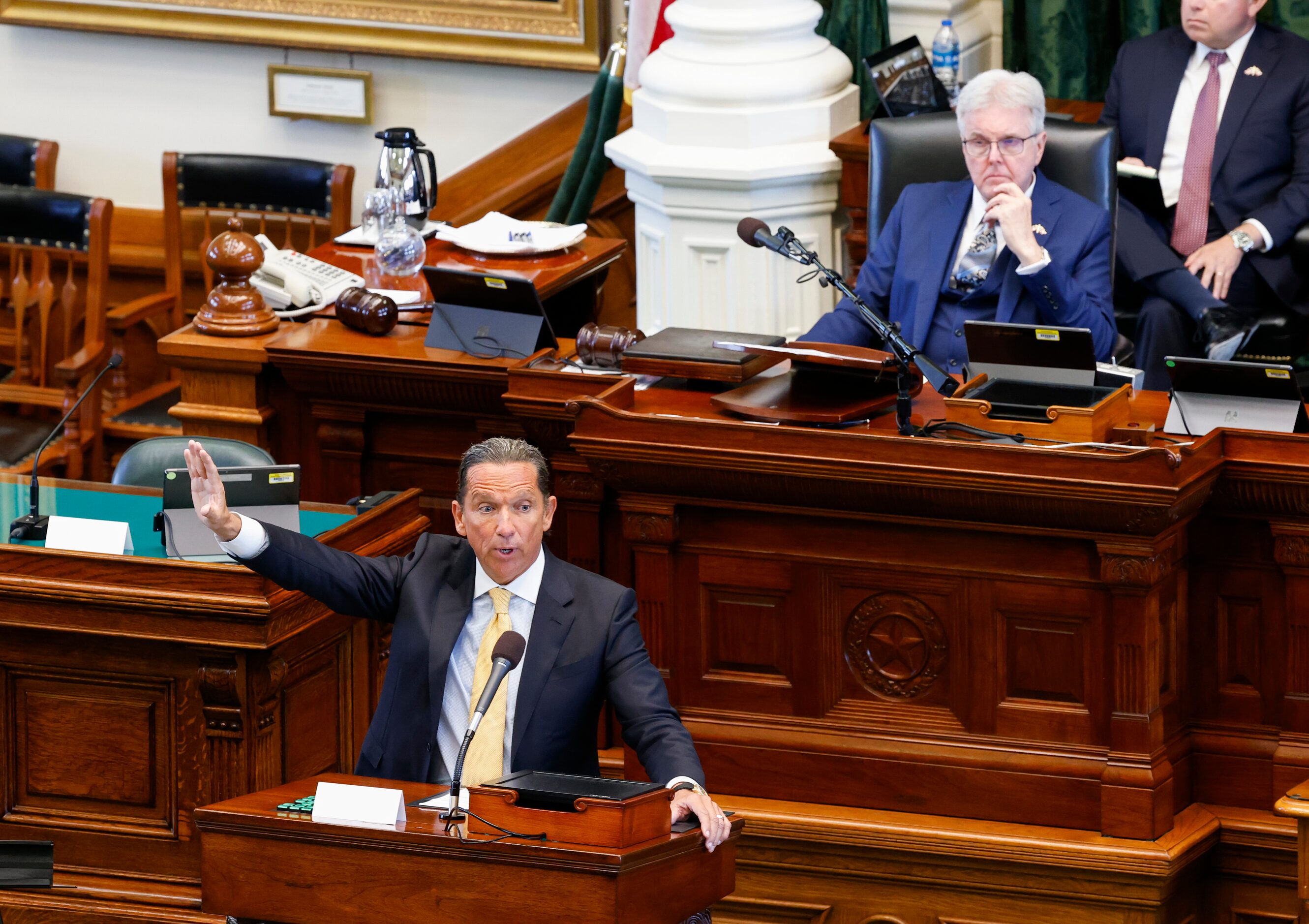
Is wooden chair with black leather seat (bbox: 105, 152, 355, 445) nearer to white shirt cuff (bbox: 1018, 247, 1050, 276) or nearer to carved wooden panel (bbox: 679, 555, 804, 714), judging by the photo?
white shirt cuff (bbox: 1018, 247, 1050, 276)

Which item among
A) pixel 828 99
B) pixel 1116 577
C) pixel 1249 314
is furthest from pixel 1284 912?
pixel 828 99

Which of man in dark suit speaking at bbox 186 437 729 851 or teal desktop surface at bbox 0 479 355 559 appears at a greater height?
teal desktop surface at bbox 0 479 355 559

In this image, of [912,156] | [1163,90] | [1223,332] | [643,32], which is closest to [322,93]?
[643,32]

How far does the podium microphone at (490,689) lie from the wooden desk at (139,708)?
0.75m

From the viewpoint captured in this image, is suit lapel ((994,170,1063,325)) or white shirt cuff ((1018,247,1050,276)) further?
suit lapel ((994,170,1063,325))

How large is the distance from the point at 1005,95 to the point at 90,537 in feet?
6.32

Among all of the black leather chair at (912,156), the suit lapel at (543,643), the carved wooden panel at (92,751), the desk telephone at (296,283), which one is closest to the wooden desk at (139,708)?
the carved wooden panel at (92,751)

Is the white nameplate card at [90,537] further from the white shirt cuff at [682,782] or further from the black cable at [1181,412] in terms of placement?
the black cable at [1181,412]

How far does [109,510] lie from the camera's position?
11.8 ft

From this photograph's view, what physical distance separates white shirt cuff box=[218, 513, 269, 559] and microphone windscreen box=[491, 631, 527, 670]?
1.73 ft

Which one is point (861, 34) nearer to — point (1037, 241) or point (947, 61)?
point (947, 61)

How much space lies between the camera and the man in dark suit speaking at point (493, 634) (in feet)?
9.84

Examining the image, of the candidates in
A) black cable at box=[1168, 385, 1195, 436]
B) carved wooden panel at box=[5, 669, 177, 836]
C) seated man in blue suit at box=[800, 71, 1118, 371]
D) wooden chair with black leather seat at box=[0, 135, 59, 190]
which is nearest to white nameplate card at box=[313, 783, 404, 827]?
carved wooden panel at box=[5, 669, 177, 836]

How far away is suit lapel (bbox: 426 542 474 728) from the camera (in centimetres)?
301
